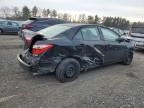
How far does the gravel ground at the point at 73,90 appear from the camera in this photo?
3.55 meters

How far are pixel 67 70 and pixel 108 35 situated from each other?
2.09 m

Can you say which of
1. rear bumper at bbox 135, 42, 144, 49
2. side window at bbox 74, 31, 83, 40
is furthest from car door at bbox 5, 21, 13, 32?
side window at bbox 74, 31, 83, 40

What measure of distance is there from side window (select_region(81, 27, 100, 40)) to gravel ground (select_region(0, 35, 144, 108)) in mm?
1182

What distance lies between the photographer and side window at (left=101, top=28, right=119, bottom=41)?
5.57 m

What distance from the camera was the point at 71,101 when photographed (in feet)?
12.0

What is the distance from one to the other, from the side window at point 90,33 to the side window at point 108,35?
1.12 ft

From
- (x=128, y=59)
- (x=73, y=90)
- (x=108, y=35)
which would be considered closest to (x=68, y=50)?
(x=73, y=90)

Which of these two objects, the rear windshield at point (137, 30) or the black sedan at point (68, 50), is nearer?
the black sedan at point (68, 50)

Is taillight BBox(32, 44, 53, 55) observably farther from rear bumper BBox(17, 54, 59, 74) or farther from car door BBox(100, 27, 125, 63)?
car door BBox(100, 27, 125, 63)

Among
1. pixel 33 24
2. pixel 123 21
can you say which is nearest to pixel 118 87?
pixel 33 24

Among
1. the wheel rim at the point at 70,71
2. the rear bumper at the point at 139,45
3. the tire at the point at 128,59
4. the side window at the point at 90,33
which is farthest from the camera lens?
the rear bumper at the point at 139,45

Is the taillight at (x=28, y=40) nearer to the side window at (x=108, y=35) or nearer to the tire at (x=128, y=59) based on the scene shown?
the side window at (x=108, y=35)

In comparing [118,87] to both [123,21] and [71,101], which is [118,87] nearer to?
[71,101]

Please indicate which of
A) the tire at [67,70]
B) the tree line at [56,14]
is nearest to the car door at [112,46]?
the tire at [67,70]
